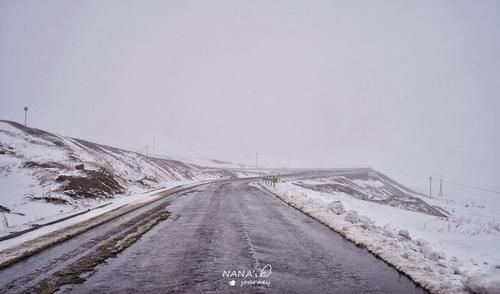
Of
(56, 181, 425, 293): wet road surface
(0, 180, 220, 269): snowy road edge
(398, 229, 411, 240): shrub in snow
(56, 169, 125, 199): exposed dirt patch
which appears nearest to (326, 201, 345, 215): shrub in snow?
(56, 181, 425, 293): wet road surface

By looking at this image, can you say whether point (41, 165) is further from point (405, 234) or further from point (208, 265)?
point (405, 234)

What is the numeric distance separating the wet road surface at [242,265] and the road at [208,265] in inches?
0.6

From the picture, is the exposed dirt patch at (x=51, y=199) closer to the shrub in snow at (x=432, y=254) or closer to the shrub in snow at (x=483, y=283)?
the shrub in snow at (x=432, y=254)

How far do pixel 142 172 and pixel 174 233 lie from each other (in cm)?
2944

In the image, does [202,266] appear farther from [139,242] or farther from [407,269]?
[407,269]

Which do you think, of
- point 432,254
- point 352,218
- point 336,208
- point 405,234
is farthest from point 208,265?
point 336,208

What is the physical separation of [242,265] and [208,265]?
0.69 metres

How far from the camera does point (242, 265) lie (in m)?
6.90

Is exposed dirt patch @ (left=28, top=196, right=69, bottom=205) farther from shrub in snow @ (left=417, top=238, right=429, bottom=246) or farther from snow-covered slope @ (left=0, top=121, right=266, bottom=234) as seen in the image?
shrub in snow @ (left=417, top=238, right=429, bottom=246)

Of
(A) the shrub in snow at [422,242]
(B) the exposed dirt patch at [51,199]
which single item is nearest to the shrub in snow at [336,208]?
(A) the shrub in snow at [422,242]

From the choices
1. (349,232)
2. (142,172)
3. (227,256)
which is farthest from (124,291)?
(142,172)

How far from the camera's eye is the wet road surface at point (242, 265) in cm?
569

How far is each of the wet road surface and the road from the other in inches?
0.6

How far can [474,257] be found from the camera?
909 cm
